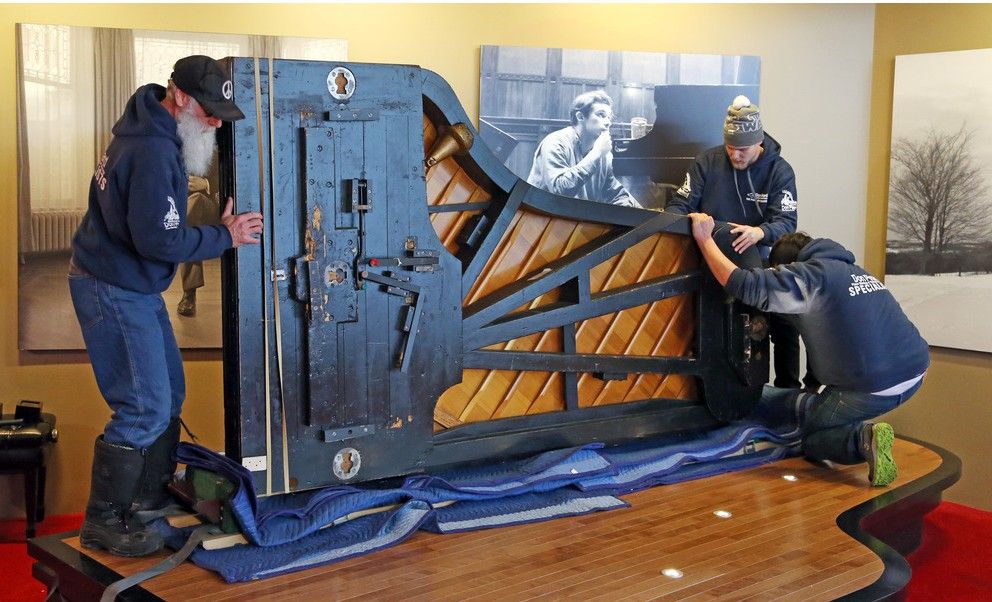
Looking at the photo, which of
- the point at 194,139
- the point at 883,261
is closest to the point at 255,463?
the point at 194,139

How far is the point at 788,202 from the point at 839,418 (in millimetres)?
1150

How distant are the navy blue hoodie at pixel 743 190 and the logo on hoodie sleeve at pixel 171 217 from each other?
2.85 metres

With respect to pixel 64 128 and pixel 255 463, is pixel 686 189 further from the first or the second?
pixel 64 128

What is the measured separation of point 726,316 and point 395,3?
237 centimetres

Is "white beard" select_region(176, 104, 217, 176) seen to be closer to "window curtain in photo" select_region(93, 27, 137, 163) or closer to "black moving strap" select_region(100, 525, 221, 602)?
"black moving strap" select_region(100, 525, 221, 602)

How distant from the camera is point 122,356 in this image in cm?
344

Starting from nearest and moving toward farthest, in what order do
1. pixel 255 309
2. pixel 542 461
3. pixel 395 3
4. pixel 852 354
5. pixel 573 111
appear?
pixel 255 309
pixel 542 461
pixel 852 354
pixel 395 3
pixel 573 111

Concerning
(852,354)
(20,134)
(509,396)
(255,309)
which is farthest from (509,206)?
(20,134)

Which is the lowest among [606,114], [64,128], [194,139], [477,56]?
[194,139]

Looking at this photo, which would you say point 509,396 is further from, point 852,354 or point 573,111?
point 573,111

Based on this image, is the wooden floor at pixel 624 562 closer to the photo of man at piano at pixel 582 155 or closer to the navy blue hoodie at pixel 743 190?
the navy blue hoodie at pixel 743 190

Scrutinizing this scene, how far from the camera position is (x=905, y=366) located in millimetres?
4734

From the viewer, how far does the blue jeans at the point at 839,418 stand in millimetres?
4715

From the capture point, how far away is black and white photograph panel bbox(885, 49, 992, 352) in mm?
5770
